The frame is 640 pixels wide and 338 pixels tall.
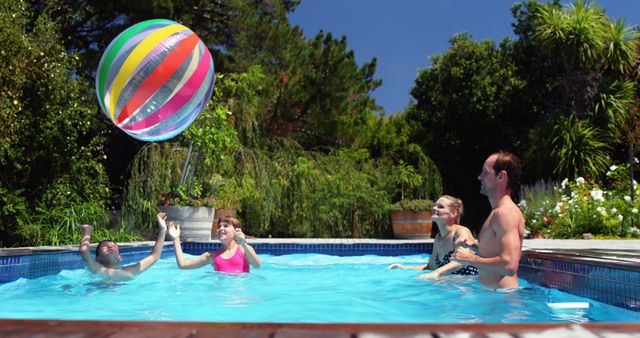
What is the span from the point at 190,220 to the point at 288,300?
4.21 m

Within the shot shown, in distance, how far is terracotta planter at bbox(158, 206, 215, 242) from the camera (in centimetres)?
861

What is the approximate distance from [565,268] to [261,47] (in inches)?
411

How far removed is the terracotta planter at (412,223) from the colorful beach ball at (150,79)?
5164 millimetres

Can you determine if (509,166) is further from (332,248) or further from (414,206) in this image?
(414,206)

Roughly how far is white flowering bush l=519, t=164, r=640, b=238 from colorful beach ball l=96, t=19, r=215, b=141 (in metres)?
6.80

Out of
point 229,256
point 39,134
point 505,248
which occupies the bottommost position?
point 229,256

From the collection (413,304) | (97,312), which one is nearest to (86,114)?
(97,312)

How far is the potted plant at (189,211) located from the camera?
8.62 m

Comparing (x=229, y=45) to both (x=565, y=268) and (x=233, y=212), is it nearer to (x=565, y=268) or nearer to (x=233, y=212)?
(x=233, y=212)

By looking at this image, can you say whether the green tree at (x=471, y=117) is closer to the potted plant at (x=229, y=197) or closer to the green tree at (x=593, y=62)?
the green tree at (x=593, y=62)

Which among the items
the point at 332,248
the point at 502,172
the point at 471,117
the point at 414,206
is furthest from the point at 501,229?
the point at 471,117

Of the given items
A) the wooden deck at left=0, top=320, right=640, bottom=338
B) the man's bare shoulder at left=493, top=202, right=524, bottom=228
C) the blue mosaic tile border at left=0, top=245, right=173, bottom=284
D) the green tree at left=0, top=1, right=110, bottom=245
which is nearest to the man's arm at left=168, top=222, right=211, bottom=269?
the blue mosaic tile border at left=0, top=245, right=173, bottom=284

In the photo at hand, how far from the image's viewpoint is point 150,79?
5.49 metres

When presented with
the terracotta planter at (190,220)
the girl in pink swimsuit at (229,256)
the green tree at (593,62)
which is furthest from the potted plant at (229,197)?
the green tree at (593,62)
